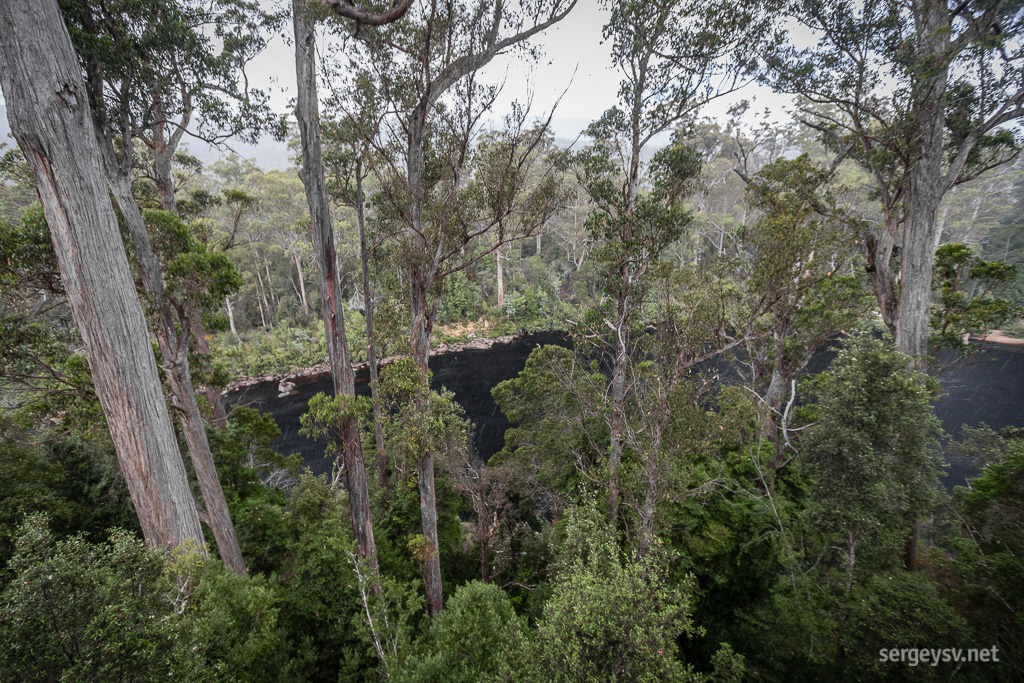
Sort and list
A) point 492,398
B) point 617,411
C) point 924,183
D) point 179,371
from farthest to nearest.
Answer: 1. point 492,398
2. point 617,411
3. point 924,183
4. point 179,371

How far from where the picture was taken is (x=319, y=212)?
5.04 metres

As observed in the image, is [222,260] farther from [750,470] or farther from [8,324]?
[750,470]

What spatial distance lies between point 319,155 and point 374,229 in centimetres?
419

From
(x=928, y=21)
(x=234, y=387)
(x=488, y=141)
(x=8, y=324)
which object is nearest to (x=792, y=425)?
(x=928, y=21)

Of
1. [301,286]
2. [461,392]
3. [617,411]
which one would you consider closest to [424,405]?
[617,411]

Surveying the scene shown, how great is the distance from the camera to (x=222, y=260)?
231 inches

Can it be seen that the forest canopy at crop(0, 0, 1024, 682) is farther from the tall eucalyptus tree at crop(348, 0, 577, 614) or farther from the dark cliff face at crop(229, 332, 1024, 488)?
the dark cliff face at crop(229, 332, 1024, 488)

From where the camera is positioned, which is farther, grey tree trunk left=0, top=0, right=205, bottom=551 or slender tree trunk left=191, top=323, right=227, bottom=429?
slender tree trunk left=191, top=323, right=227, bottom=429

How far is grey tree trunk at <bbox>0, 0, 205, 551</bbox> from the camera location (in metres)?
3.36

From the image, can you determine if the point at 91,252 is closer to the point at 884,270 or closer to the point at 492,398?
the point at 884,270

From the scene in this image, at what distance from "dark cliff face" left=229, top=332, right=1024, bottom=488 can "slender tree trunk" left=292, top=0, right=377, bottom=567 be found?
789cm

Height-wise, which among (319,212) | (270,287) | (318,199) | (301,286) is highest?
(270,287)

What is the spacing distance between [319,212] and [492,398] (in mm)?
14524

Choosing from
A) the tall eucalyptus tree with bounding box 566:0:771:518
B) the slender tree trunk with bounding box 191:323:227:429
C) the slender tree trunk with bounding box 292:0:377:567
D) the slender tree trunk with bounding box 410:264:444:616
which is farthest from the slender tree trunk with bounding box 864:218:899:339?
the slender tree trunk with bounding box 191:323:227:429
